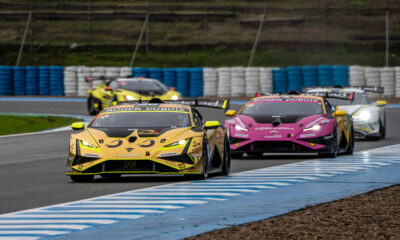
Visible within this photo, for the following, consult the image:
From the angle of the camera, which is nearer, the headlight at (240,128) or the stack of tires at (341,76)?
the headlight at (240,128)

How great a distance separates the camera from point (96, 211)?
10852mm

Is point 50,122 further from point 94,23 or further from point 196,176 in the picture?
point 94,23

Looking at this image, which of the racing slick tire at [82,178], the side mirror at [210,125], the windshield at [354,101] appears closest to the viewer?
the racing slick tire at [82,178]

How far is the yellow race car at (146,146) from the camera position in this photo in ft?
46.2

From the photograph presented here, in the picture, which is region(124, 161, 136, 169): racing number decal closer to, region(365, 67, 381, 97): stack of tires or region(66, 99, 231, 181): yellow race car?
A: region(66, 99, 231, 181): yellow race car

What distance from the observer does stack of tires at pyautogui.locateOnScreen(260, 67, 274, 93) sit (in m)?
45.5

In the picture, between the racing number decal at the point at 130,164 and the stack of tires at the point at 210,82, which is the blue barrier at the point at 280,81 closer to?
the stack of tires at the point at 210,82

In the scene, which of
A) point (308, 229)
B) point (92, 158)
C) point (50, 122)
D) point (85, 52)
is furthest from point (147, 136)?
point (85, 52)

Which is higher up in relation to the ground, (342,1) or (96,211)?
(342,1)

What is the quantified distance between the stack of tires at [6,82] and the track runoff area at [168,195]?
30350 millimetres

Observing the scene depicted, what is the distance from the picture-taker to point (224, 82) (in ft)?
151

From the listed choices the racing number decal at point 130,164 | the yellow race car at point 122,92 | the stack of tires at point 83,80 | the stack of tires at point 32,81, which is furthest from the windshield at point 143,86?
the racing number decal at point 130,164

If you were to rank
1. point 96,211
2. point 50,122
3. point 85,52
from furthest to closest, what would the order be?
point 85,52
point 50,122
point 96,211

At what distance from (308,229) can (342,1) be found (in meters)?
51.2
